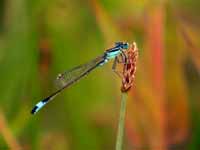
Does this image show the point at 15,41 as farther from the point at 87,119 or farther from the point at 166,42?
the point at 166,42

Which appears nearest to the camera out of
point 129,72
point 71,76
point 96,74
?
point 129,72

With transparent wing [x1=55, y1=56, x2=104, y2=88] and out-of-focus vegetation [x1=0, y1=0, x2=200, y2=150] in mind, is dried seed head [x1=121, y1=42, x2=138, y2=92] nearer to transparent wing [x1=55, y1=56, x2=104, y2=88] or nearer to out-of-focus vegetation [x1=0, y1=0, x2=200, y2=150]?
transparent wing [x1=55, y1=56, x2=104, y2=88]

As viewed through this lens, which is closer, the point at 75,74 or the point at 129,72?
the point at 129,72

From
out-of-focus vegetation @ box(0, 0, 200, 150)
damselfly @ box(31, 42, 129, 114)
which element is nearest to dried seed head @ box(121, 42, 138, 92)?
damselfly @ box(31, 42, 129, 114)

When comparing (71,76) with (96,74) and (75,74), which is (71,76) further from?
(96,74)

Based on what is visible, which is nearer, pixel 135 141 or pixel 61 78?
pixel 61 78

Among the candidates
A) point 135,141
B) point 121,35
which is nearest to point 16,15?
point 121,35

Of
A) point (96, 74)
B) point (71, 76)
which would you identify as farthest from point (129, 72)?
point (96, 74)

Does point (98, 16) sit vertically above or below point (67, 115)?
above
